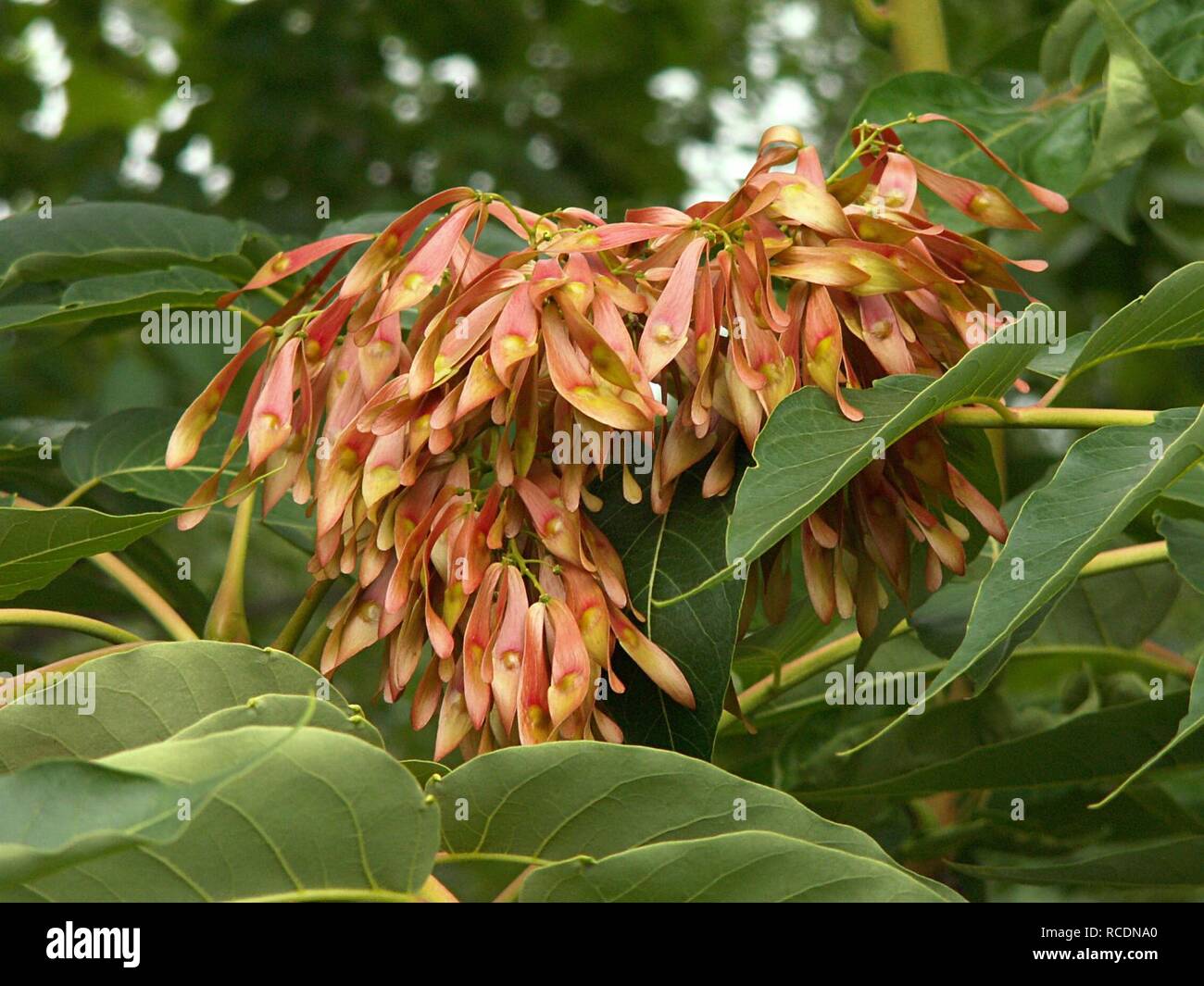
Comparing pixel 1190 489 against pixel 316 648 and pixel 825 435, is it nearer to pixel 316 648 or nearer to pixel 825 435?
pixel 825 435

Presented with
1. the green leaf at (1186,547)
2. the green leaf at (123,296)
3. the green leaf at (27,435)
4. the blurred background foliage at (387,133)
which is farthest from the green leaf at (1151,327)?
the blurred background foliage at (387,133)

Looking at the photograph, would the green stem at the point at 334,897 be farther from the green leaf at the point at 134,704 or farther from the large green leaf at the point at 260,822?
the green leaf at the point at 134,704

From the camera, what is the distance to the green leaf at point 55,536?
0.72 metres

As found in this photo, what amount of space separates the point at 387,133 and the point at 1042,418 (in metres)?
2.22

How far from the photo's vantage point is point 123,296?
104cm

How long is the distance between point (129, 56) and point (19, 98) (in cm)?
33

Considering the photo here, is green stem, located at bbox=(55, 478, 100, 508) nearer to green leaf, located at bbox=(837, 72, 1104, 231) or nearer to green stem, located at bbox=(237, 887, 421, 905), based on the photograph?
green stem, located at bbox=(237, 887, 421, 905)

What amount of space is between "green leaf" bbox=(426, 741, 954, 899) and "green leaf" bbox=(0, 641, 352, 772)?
9cm

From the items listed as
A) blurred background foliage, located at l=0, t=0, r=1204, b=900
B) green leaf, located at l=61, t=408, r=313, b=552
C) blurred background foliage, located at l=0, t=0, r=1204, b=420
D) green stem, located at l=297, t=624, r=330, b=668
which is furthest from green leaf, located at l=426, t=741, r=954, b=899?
blurred background foliage, located at l=0, t=0, r=1204, b=420

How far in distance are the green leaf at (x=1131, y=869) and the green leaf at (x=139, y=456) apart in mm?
562

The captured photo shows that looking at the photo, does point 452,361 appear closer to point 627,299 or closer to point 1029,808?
point 627,299

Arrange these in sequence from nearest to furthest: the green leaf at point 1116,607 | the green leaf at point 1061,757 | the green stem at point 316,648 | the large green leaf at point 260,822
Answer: the large green leaf at point 260,822
the green stem at point 316,648
the green leaf at point 1061,757
the green leaf at point 1116,607

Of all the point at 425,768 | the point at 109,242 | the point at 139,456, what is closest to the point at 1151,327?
the point at 425,768

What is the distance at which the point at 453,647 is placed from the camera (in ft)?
2.33
